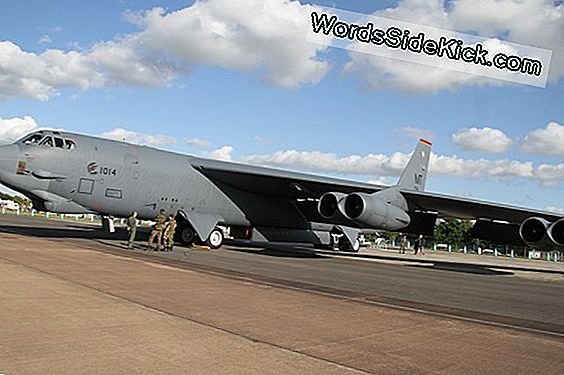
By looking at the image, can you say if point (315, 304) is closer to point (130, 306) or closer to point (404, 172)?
point (130, 306)

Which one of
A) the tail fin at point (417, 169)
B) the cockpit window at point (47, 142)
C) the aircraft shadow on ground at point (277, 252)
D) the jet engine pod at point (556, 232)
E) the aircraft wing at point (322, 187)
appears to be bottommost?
the aircraft shadow on ground at point (277, 252)

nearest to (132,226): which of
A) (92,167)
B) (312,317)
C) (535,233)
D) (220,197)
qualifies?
(92,167)

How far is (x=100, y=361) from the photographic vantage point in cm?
432

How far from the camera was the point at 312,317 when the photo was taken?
22.7ft

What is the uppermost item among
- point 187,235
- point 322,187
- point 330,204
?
point 322,187

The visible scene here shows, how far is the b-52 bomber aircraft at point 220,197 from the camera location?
55.1ft

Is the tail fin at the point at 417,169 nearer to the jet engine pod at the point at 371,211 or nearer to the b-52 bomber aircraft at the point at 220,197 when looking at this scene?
the b-52 bomber aircraft at the point at 220,197

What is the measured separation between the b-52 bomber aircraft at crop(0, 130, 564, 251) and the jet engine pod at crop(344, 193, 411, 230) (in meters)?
0.03

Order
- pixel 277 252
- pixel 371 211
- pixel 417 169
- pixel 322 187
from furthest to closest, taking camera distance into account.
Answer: pixel 417 169
pixel 277 252
pixel 322 187
pixel 371 211

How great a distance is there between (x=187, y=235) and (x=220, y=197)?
1938 millimetres

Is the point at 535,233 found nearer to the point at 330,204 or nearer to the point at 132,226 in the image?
the point at 330,204

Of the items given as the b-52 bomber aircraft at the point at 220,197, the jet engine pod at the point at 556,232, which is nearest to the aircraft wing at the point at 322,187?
the b-52 bomber aircraft at the point at 220,197

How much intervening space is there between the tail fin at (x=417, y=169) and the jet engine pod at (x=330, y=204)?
317 inches

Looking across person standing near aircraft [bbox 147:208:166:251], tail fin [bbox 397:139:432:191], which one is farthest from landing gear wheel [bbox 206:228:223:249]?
tail fin [bbox 397:139:432:191]
